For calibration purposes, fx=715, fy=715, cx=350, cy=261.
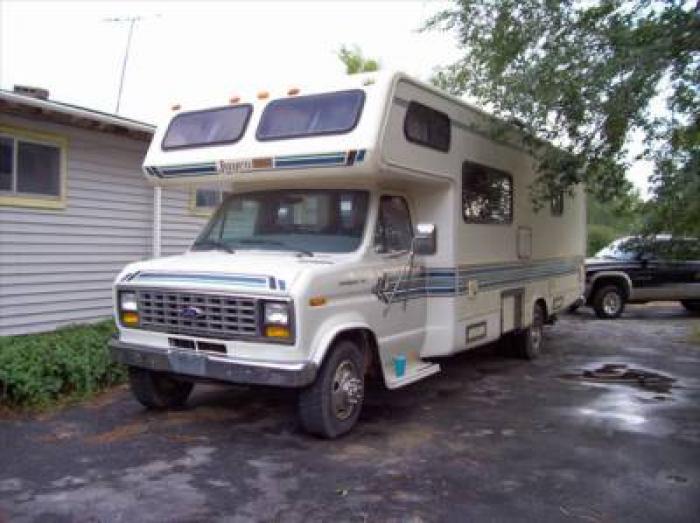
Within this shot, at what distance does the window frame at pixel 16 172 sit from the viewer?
7784 millimetres

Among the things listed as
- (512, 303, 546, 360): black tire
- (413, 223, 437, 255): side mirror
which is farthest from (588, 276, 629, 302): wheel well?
(413, 223, 437, 255): side mirror

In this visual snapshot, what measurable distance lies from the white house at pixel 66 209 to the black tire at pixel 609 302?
893 cm

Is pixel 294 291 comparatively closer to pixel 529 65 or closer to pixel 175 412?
pixel 175 412

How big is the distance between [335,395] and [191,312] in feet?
4.16

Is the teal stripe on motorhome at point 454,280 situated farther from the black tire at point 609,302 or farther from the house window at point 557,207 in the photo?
the black tire at point 609,302

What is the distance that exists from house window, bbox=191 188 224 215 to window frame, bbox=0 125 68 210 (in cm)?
244

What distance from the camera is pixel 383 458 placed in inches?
204

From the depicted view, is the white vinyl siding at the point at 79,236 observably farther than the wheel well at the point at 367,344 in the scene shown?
Yes

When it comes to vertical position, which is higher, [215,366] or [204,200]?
[204,200]

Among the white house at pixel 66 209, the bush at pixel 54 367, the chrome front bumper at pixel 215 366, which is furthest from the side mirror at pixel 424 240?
the white house at pixel 66 209

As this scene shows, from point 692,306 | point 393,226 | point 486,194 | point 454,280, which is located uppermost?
point 486,194

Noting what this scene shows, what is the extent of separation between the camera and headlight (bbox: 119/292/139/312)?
5762mm

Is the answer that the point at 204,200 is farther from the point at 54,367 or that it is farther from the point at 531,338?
the point at 531,338

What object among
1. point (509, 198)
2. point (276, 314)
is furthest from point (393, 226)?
point (509, 198)
